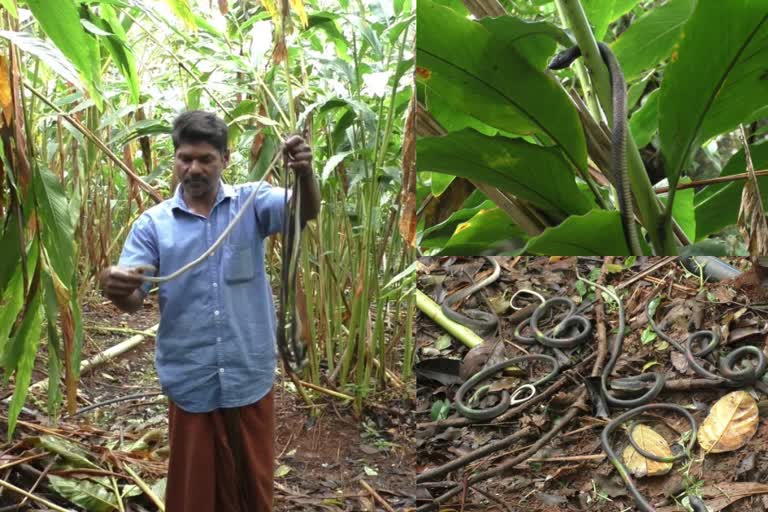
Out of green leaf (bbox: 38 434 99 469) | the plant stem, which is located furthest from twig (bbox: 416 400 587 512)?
green leaf (bbox: 38 434 99 469)

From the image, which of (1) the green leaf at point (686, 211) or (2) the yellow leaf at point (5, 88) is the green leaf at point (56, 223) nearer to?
(2) the yellow leaf at point (5, 88)

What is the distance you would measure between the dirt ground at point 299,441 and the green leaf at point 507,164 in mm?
662

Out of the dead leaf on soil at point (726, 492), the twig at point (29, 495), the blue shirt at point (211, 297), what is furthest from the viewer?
the twig at point (29, 495)

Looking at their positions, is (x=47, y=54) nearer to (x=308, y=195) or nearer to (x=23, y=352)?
(x=308, y=195)

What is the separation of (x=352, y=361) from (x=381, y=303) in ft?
0.49

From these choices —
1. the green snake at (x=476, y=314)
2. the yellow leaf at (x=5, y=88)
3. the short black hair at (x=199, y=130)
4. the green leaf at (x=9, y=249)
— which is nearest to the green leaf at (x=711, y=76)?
the green snake at (x=476, y=314)

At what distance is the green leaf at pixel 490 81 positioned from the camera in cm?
41

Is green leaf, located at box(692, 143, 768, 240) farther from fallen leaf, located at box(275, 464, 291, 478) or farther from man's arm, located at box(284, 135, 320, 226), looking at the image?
fallen leaf, located at box(275, 464, 291, 478)

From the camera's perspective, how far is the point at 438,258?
0.44 m

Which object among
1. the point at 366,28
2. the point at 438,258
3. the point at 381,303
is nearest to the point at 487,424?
the point at 438,258

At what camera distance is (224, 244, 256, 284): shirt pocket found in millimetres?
696

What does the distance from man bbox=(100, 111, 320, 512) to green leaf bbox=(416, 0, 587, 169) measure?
30cm

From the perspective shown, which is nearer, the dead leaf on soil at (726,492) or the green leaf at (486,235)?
the dead leaf on soil at (726,492)

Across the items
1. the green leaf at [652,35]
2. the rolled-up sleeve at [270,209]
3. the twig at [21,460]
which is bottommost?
the twig at [21,460]
